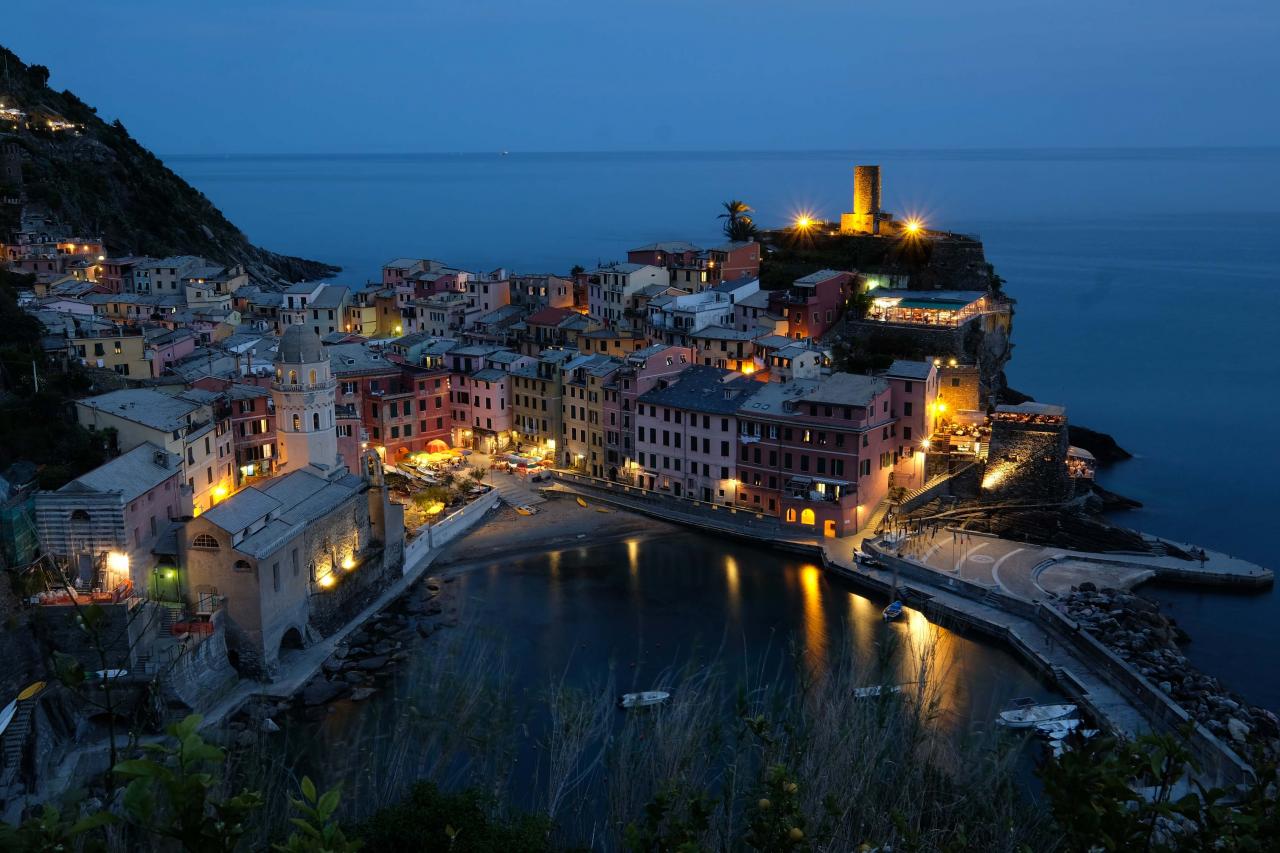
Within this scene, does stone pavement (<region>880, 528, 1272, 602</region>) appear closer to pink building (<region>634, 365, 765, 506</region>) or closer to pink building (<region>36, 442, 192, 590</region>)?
pink building (<region>634, 365, 765, 506</region>)

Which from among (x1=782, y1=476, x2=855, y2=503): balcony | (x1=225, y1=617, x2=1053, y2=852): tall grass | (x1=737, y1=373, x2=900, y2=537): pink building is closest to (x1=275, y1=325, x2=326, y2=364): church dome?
(x1=225, y1=617, x2=1053, y2=852): tall grass

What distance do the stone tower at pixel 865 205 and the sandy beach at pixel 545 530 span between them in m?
23.2

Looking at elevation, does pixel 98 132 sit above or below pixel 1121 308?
above

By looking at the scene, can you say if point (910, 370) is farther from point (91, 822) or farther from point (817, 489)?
point (91, 822)

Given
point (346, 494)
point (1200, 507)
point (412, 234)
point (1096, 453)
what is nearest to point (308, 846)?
point (346, 494)

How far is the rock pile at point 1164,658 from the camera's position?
66.4ft

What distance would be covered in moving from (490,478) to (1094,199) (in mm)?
137720

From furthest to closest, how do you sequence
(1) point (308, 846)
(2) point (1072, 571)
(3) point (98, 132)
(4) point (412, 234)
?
(4) point (412, 234) → (3) point (98, 132) → (2) point (1072, 571) → (1) point (308, 846)

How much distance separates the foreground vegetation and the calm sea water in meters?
13.3

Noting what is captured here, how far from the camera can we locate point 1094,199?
153m

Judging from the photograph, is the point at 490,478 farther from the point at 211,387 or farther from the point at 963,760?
the point at 963,760

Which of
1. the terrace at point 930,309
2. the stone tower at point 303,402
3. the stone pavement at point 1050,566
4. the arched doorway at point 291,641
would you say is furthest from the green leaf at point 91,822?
the terrace at point 930,309

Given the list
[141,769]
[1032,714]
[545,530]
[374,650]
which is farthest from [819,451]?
[141,769]

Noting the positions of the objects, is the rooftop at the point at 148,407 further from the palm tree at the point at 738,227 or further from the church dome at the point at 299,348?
the palm tree at the point at 738,227
